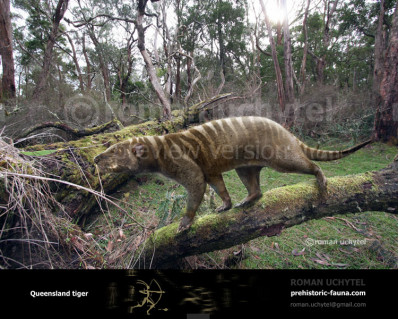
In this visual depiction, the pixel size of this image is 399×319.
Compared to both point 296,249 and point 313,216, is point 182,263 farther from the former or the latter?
point 313,216

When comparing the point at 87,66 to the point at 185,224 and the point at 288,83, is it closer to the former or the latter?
the point at 288,83

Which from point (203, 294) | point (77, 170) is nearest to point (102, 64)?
point (77, 170)

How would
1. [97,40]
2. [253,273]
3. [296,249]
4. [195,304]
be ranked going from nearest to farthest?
[195,304] → [253,273] → [296,249] → [97,40]

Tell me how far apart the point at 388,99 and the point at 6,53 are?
5706 mm

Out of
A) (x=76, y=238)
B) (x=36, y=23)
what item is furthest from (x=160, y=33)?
(x=76, y=238)

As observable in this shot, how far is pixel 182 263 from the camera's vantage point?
1654 millimetres

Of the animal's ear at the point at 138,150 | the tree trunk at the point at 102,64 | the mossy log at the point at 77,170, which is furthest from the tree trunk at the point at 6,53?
the animal's ear at the point at 138,150

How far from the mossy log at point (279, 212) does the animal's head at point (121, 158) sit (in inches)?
24.2

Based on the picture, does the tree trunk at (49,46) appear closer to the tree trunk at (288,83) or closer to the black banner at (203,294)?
the black banner at (203,294)

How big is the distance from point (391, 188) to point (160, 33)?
685 centimetres

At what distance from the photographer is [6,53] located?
2.97m

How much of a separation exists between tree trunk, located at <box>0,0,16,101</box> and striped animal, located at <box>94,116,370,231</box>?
3209 mm

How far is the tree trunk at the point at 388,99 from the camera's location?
229 cm

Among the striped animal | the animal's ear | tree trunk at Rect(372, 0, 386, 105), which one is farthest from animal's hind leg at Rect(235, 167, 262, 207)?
tree trunk at Rect(372, 0, 386, 105)
